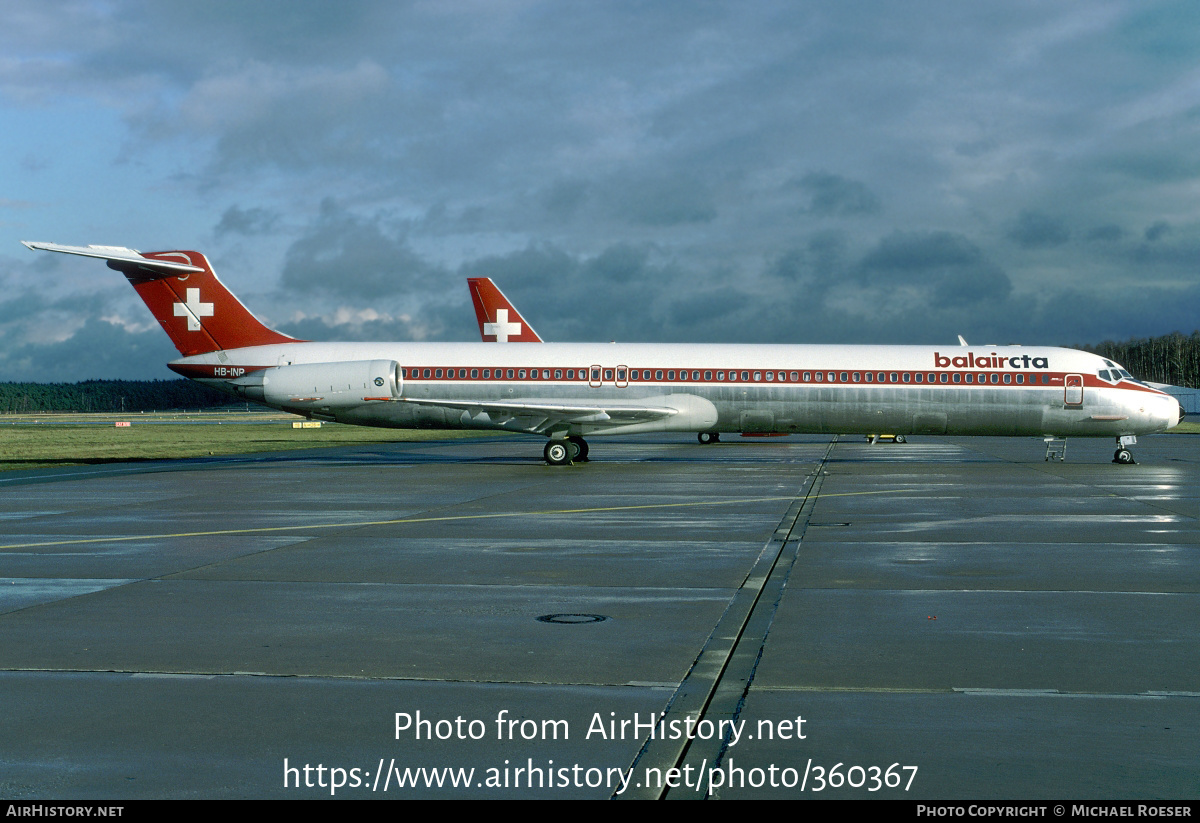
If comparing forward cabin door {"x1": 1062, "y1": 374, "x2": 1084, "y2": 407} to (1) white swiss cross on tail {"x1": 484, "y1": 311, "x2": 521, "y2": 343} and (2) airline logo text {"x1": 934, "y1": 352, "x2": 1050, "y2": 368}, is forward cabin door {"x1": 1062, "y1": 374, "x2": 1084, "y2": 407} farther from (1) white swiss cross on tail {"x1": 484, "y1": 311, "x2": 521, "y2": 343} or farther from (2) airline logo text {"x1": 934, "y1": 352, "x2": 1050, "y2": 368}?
(1) white swiss cross on tail {"x1": 484, "y1": 311, "x2": 521, "y2": 343}

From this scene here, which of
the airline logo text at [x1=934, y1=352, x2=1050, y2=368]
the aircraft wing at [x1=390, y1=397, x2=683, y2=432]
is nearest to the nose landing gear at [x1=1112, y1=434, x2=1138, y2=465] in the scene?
the airline logo text at [x1=934, y1=352, x2=1050, y2=368]

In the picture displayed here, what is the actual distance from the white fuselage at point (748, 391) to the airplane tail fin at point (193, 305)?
2.15 metres

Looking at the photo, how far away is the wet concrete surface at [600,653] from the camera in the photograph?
17.6 ft

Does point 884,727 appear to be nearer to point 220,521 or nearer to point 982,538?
point 982,538

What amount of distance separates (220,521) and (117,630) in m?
8.45

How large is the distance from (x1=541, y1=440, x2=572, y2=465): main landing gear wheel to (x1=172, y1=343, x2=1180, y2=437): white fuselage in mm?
457

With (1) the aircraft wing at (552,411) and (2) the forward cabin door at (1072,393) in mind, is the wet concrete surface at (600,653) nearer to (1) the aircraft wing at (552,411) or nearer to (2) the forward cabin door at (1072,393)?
(1) the aircraft wing at (552,411)

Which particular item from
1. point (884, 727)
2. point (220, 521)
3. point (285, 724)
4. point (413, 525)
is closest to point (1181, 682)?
point (884, 727)

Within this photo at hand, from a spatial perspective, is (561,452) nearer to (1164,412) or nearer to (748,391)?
(748,391)

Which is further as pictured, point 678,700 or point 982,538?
point 982,538

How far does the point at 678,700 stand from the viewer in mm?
6527

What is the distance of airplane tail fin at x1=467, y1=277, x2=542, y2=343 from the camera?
152 feet

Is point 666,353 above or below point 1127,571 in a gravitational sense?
above

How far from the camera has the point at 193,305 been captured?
107ft
